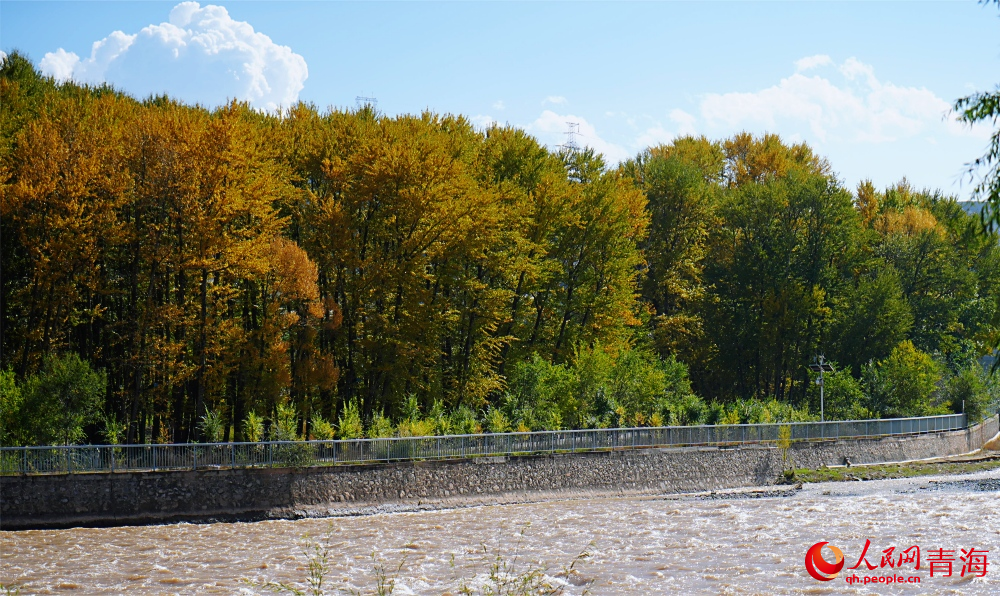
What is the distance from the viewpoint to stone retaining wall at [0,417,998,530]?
2602 cm

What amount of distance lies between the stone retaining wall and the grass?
107cm

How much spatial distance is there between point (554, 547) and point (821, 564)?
19.6ft

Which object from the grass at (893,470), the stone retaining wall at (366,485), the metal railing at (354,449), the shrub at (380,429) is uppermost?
the shrub at (380,429)

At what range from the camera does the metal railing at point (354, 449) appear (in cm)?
2641

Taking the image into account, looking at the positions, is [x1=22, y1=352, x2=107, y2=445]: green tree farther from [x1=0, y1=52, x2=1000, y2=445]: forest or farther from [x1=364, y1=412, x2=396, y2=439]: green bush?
[x1=364, y1=412, x2=396, y2=439]: green bush

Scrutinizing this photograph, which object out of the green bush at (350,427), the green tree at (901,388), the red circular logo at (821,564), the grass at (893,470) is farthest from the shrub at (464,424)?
the green tree at (901,388)

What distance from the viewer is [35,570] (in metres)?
20.7

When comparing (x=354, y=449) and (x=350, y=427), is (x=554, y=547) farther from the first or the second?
(x=350, y=427)

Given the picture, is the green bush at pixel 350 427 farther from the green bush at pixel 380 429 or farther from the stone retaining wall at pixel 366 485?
the stone retaining wall at pixel 366 485

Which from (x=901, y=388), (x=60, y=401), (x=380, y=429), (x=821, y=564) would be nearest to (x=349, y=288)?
(x=380, y=429)

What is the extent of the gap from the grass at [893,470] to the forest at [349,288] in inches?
160

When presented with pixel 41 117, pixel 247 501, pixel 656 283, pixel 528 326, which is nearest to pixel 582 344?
pixel 528 326

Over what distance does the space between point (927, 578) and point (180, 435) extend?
25.2 meters

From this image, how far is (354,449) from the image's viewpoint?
29906mm
